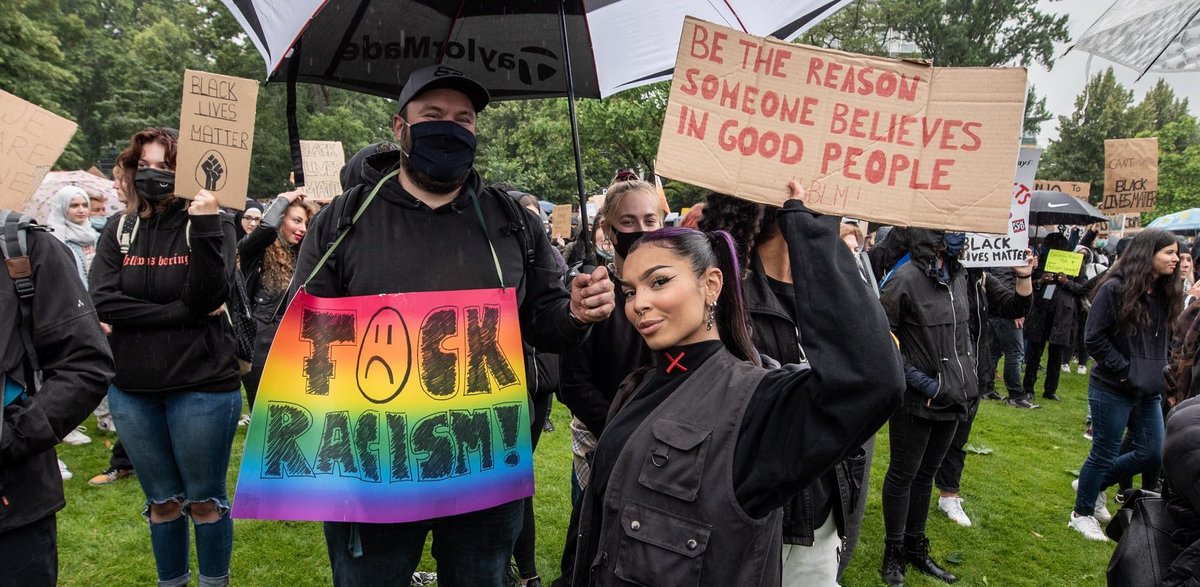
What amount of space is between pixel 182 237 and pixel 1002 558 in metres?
5.44

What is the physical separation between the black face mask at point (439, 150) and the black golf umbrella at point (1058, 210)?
33.9 feet

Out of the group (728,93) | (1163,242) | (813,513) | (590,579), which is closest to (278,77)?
(728,93)

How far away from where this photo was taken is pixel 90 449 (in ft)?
22.1

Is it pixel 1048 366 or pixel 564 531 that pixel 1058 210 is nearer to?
pixel 1048 366

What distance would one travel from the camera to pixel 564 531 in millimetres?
5195

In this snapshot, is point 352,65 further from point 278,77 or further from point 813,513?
point 813,513

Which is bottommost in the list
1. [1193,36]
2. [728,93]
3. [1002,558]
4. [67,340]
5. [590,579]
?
[1002,558]

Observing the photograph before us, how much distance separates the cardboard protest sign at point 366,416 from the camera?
217 centimetres

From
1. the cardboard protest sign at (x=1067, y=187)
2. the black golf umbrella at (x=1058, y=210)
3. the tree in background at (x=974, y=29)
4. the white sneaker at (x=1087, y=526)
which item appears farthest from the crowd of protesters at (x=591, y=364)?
the tree in background at (x=974, y=29)

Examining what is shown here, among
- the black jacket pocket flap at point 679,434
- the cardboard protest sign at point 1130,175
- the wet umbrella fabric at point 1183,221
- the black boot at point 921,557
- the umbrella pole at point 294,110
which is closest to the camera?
the black jacket pocket flap at point 679,434

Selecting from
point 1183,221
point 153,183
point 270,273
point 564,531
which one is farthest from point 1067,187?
point 153,183

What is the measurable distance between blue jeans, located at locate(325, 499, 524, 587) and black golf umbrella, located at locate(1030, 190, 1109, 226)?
10366mm

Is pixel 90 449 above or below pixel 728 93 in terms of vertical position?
below

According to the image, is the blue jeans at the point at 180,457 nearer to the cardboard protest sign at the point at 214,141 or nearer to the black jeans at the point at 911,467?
the cardboard protest sign at the point at 214,141
